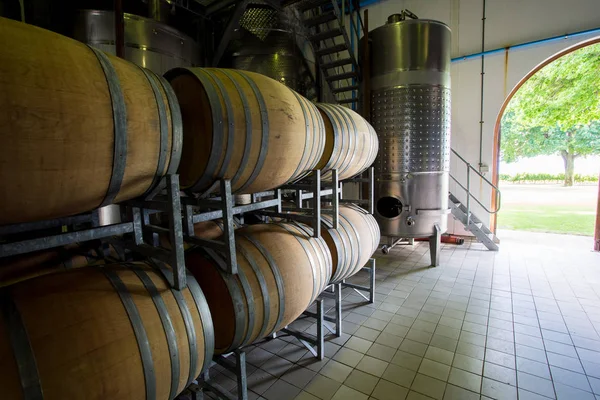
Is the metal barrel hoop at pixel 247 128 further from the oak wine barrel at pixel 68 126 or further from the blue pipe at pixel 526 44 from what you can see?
the blue pipe at pixel 526 44

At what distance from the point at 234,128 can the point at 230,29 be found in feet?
13.3

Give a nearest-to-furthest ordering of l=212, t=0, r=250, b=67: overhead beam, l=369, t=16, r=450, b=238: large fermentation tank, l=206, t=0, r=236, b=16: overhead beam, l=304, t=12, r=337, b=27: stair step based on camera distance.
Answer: l=369, t=16, r=450, b=238: large fermentation tank → l=212, t=0, r=250, b=67: overhead beam → l=206, t=0, r=236, b=16: overhead beam → l=304, t=12, r=337, b=27: stair step

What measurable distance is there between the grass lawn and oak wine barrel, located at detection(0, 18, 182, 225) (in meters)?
9.18

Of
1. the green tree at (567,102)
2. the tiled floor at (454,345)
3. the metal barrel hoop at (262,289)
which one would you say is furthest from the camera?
the green tree at (567,102)

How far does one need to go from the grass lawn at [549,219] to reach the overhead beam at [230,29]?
323 inches

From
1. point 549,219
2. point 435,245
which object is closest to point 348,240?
point 435,245

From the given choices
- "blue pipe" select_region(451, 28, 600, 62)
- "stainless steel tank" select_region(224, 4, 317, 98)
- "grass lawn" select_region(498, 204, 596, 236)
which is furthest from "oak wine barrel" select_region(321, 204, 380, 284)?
"grass lawn" select_region(498, 204, 596, 236)

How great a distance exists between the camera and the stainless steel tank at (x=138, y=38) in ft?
11.9

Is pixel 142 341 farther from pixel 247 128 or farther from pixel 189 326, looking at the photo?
pixel 247 128

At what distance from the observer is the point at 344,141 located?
2.68m

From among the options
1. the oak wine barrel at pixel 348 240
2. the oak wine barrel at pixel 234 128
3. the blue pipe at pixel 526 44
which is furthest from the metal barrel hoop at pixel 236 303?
the blue pipe at pixel 526 44

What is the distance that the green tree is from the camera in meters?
8.29

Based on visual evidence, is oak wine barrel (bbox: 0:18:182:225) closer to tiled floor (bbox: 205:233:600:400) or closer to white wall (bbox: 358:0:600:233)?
tiled floor (bbox: 205:233:600:400)

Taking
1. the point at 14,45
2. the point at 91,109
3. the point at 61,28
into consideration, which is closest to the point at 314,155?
the point at 91,109
